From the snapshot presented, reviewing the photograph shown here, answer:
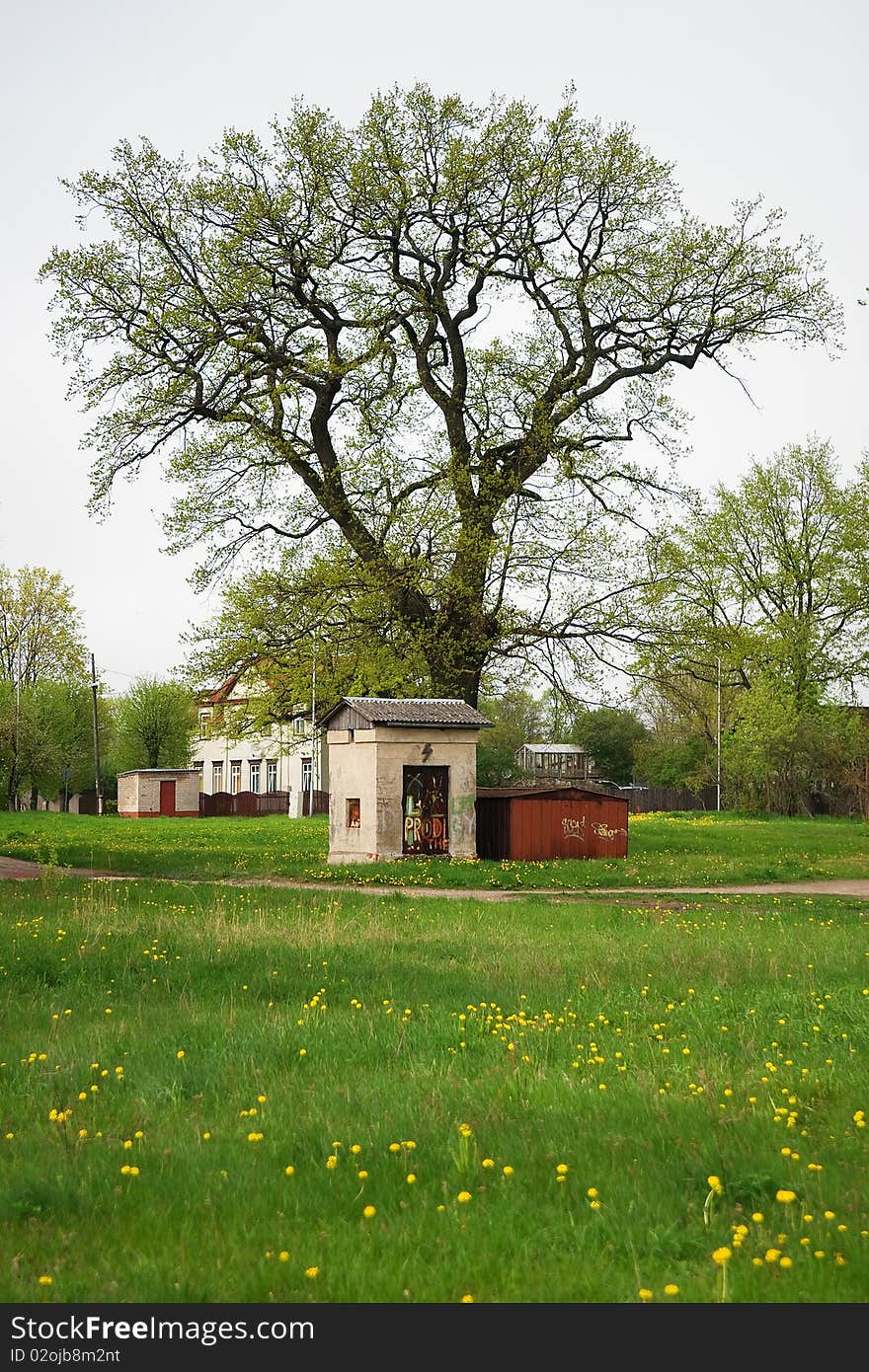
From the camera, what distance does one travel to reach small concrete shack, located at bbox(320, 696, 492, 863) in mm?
27922

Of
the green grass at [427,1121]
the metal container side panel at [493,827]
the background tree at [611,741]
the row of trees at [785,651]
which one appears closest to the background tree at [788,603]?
the row of trees at [785,651]

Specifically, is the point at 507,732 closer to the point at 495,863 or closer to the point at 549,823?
the point at 549,823

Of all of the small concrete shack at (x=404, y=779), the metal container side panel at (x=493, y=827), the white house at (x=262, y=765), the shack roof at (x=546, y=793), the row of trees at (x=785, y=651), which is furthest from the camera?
the white house at (x=262, y=765)

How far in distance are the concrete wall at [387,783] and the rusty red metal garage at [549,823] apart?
1033 millimetres

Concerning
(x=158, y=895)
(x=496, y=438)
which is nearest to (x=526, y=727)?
(x=496, y=438)

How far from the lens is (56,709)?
75.7 metres

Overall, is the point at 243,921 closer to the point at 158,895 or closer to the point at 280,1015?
the point at 158,895

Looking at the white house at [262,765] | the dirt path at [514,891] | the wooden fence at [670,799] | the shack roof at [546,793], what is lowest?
the dirt path at [514,891]

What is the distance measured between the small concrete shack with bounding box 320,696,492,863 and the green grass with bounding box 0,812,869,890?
0.98 meters

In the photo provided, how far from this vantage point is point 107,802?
79.0 metres

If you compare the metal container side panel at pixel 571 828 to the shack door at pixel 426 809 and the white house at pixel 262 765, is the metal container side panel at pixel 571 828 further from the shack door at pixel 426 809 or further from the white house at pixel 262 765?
the white house at pixel 262 765

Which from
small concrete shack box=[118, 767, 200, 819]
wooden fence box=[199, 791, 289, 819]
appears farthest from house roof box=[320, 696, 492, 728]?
wooden fence box=[199, 791, 289, 819]

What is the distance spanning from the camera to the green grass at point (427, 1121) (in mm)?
5000

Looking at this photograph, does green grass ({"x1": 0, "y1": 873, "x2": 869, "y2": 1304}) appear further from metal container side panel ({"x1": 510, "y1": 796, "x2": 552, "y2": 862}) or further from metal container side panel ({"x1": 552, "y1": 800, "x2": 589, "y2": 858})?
metal container side panel ({"x1": 552, "y1": 800, "x2": 589, "y2": 858})
